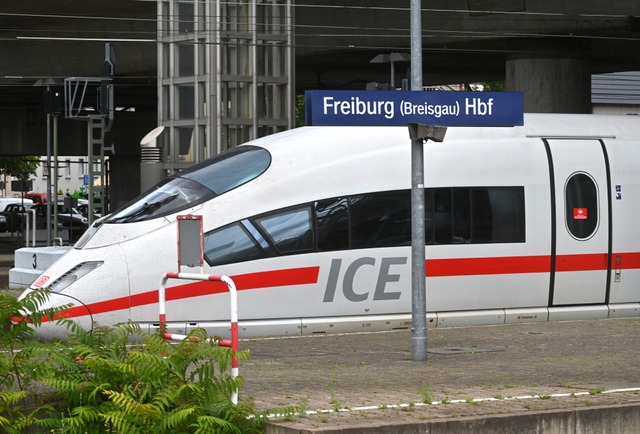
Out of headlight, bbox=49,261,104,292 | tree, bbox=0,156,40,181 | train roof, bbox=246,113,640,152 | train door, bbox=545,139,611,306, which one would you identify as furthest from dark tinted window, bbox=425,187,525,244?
tree, bbox=0,156,40,181

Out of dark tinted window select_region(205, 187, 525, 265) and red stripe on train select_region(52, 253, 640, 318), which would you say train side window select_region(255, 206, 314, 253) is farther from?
red stripe on train select_region(52, 253, 640, 318)

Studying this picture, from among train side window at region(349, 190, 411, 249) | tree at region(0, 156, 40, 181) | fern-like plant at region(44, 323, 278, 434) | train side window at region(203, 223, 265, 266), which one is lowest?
fern-like plant at region(44, 323, 278, 434)

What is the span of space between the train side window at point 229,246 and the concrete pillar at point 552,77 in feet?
62.9

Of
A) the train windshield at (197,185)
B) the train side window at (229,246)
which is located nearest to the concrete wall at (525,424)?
the train side window at (229,246)

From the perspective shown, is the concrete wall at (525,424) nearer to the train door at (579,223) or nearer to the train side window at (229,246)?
the train side window at (229,246)

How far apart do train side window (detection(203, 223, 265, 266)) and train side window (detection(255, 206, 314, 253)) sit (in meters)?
0.25

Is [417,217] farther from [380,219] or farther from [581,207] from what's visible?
[581,207]

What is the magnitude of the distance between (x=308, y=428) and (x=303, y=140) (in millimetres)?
7637

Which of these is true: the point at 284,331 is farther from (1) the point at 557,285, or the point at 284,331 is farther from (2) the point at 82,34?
(2) the point at 82,34

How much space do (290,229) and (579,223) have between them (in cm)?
403

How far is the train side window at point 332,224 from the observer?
1474 centimetres

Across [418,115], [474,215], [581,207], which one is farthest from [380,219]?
[418,115]

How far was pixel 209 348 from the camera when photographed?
8.52 metres

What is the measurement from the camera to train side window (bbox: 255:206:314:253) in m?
14.5
